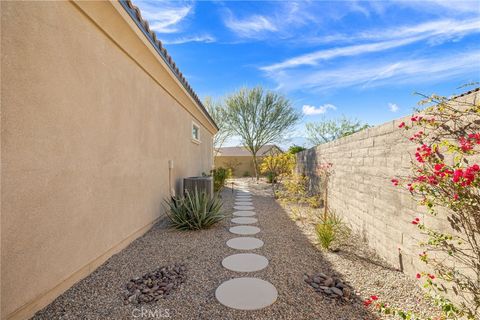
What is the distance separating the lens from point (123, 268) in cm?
282

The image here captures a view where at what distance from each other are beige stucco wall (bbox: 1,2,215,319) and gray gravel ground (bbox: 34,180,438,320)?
0.26 metres

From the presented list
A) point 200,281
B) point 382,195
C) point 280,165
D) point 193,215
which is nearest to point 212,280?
point 200,281

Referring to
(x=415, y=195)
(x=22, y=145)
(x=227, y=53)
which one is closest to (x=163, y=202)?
(x=22, y=145)

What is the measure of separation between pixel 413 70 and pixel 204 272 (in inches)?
367

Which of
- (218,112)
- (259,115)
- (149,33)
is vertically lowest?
(149,33)

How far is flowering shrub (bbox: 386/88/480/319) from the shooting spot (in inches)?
70.4

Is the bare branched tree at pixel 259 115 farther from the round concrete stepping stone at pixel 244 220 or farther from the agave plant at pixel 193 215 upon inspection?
the agave plant at pixel 193 215

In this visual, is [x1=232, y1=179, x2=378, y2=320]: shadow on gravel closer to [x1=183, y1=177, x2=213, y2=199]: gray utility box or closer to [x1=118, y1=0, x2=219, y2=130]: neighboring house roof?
[x1=183, y1=177, x2=213, y2=199]: gray utility box

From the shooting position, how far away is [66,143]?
2303 mm

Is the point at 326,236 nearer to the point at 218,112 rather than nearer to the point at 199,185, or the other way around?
the point at 199,185

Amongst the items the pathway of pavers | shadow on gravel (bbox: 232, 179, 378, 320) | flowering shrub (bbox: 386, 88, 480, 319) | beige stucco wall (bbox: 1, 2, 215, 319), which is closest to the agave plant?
the pathway of pavers

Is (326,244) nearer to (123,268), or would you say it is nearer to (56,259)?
(123,268)

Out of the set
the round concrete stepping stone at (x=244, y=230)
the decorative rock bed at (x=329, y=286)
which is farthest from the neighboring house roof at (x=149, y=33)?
the decorative rock bed at (x=329, y=286)

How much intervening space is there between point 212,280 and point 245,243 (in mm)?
1345
